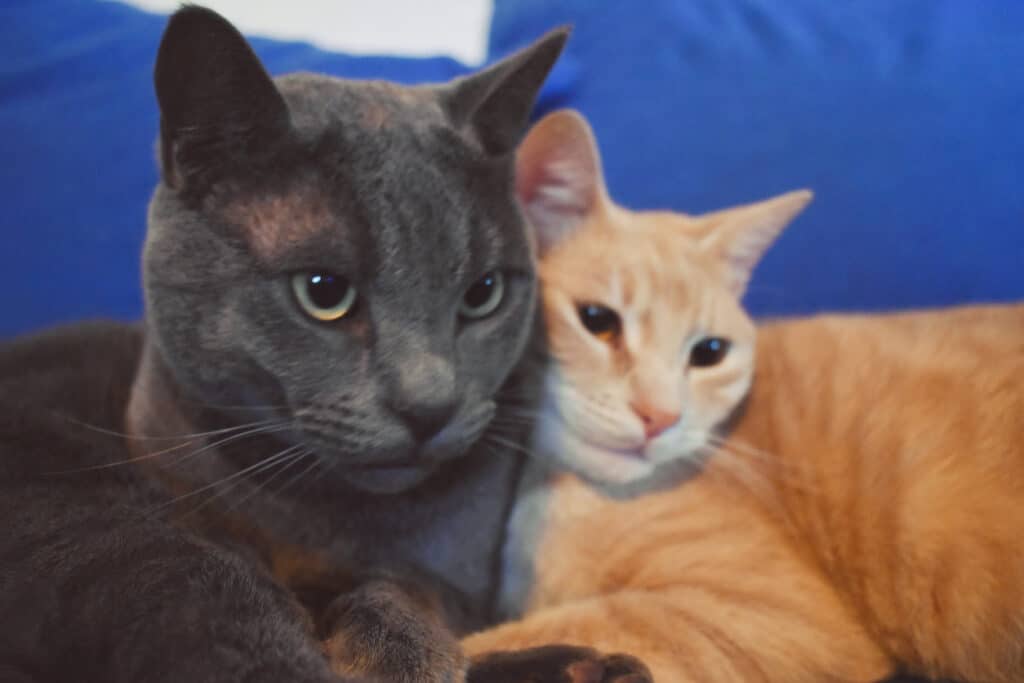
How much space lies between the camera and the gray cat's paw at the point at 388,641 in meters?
0.72

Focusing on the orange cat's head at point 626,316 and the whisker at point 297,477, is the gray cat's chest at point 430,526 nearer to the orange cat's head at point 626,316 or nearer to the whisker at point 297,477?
the whisker at point 297,477

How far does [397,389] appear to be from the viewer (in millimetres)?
756

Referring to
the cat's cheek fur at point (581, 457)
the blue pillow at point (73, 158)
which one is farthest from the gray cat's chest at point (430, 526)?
the blue pillow at point (73, 158)

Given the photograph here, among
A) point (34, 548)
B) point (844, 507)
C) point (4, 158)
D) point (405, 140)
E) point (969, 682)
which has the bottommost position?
point (969, 682)

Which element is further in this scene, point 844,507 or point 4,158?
point 4,158

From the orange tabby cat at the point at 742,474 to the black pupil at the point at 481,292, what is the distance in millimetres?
248

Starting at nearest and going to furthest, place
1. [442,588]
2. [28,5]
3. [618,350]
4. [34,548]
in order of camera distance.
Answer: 1. [34,548]
2. [442,588]
3. [618,350]
4. [28,5]

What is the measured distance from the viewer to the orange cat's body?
97 cm

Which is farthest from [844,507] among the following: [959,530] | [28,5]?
[28,5]

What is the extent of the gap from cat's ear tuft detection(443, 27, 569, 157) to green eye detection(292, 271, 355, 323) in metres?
0.26

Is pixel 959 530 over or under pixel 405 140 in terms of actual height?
under

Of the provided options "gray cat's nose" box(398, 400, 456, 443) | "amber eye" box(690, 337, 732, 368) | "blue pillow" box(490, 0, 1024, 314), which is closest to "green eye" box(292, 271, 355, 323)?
"gray cat's nose" box(398, 400, 456, 443)

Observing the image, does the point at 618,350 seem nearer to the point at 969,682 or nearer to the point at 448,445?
the point at 448,445

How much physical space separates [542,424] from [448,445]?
0.34 meters
